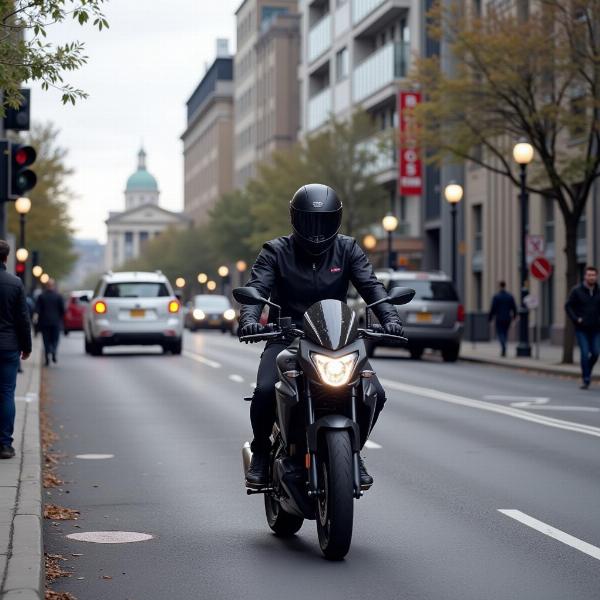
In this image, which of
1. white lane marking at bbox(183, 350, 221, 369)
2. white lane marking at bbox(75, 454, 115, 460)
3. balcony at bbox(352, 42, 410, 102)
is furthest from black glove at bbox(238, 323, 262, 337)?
balcony at bbox(352, 42, 410, 102)

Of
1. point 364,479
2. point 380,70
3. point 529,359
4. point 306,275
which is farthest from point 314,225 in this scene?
point 380,70

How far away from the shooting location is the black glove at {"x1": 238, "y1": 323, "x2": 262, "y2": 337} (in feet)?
24.7

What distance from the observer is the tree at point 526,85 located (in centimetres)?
2786

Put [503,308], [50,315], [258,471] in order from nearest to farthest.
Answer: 1. [258,471]
2. [50,315]
3. [503,308]

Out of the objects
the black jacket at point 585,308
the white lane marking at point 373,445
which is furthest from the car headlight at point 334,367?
the black jacket at point 585,308

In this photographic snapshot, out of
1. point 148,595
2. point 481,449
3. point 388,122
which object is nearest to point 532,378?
point 481,449

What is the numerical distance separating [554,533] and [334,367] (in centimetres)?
203

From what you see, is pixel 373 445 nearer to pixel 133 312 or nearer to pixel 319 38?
pixel 133 312

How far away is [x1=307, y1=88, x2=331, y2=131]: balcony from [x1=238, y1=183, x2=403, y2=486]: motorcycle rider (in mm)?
60473

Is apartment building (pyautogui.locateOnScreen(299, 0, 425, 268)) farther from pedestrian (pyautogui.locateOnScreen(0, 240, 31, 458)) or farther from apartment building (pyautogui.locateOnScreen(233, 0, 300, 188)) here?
pedestrian (pyautogui.locateOnScreen(0, 240, 31, 458))

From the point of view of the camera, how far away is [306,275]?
7840 mm

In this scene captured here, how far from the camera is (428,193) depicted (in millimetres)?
55375

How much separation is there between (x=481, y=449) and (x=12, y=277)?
4.53 meters

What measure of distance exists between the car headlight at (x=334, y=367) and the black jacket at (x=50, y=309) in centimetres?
2169
